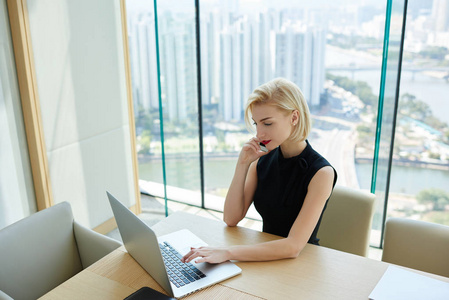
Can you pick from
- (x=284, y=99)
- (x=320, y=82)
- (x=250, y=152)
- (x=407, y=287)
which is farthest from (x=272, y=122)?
(x=320, y=82)

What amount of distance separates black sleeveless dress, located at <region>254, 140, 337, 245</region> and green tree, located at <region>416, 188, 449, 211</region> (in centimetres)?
142

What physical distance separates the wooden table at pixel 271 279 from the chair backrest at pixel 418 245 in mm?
304

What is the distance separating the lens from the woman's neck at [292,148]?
183 cm

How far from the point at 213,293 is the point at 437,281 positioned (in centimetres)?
79

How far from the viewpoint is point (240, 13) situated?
321cm


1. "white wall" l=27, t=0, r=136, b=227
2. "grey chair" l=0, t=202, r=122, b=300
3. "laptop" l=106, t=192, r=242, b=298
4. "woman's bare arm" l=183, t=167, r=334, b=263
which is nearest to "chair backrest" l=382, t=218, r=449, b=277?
"woman's bare arm" l=183, t=167, r=334, b=263

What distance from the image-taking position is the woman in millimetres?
1593

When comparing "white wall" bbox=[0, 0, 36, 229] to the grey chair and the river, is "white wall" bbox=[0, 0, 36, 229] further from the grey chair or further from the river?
the river

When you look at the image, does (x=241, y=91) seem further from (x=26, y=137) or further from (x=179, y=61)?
(x=26, y=137)

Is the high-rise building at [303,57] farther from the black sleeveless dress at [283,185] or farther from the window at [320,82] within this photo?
the black sleeveless dress at [283,185]

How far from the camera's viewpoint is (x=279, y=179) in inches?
73.2

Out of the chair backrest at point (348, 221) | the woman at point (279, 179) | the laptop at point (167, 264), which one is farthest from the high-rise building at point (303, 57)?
the laptop at point (167, 264)

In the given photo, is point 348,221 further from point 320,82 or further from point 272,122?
point 320,82

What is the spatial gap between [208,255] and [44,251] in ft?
2.92
